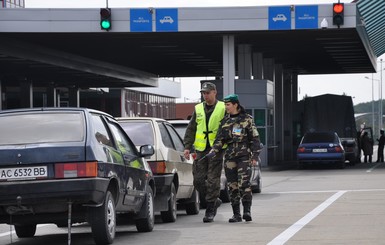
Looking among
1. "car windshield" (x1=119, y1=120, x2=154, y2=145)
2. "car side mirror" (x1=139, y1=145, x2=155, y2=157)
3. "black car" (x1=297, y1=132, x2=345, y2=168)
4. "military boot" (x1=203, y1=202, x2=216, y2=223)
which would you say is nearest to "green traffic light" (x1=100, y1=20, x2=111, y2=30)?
Answer: "black car" (x1=297, y1=132, x2=345, y2=168)

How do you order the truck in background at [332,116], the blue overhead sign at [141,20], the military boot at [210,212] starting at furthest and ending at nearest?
1. the truck in background at [332,116]
2. the blue overhead sign at [141,20]
3. the military boot at [210,212]

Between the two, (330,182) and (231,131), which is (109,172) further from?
(330,182)

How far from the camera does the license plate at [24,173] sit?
10117 millimetres

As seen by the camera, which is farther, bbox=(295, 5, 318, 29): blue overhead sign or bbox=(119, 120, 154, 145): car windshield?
bbox=(295, 5, 318, 29): blue overhead sign

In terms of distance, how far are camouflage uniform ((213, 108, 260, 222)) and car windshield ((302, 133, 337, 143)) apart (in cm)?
2373

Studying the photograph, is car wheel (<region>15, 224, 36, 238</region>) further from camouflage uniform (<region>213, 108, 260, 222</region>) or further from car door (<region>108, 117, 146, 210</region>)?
camouflage uniform (<region>213, 108, 260, 222</region>)

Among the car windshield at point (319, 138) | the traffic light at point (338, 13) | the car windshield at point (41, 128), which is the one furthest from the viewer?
the car windshield at point (319, 138)

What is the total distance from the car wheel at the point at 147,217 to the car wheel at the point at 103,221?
164cm

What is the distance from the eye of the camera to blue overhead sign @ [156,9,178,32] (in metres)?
34.1

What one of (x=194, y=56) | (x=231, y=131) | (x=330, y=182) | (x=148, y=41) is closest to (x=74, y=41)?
(x=148, y=41)

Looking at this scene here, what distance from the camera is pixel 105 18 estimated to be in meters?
32.3

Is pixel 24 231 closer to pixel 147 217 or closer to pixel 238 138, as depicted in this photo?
pixel 147 217

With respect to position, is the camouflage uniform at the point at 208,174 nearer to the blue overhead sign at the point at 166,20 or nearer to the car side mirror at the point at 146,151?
the car side mirror at the point at 146,151

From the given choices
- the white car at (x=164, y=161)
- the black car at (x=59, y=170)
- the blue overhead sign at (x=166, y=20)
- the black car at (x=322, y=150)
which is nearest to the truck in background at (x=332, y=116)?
the black car at (x=322, y=150)
